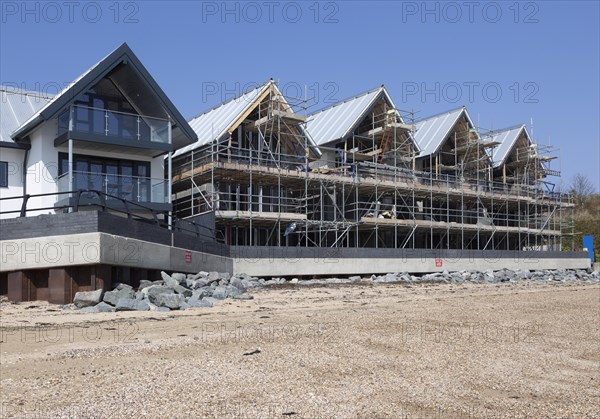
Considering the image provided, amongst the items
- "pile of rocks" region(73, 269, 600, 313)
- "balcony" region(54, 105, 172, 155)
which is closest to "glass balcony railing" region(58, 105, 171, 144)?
"balcony" region(54, 105, 172, 155)

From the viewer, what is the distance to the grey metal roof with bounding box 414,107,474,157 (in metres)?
42.5

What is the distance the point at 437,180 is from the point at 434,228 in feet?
9.37

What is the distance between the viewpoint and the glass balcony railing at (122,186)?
2234 cm

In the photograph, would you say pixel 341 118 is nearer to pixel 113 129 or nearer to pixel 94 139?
pixel 113 129

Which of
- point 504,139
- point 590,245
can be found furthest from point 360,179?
point 590,245

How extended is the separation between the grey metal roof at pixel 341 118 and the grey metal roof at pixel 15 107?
1395 cm

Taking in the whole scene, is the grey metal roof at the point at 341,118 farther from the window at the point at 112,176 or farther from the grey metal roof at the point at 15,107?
the grey metal roof at the point at 15,107

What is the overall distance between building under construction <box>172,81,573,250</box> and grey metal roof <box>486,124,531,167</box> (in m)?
0.10

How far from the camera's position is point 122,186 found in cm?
2331

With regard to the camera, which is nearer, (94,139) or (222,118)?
(94,139)

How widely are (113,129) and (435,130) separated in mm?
25467

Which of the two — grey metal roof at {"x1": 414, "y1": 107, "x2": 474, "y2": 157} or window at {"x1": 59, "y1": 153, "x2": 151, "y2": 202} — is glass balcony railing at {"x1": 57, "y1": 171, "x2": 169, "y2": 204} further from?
grey metal roof at {"x1": 414, "y1": 107, "x2": 474, "y2": 157}

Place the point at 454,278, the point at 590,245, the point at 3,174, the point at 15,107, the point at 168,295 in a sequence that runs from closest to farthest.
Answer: the point at 168,295, the point at 3,174, the point at 15,107, the point at 454,278, the point at 590,245

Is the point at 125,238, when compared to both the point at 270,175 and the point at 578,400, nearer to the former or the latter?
the point at 578,400
